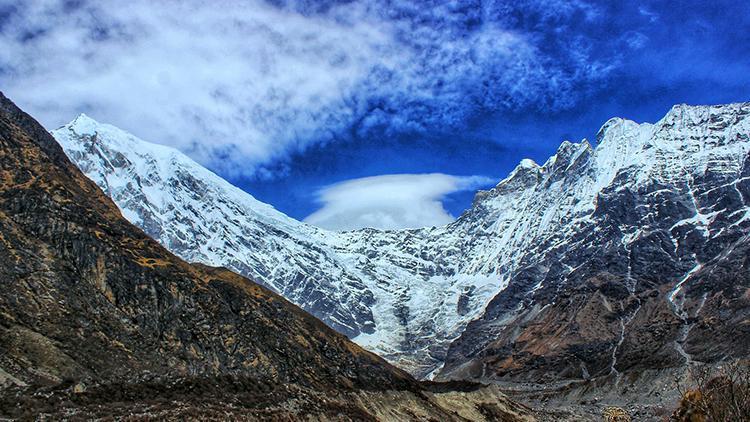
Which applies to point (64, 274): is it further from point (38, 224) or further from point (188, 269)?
point (188, 269)

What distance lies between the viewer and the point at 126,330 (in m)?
67.4

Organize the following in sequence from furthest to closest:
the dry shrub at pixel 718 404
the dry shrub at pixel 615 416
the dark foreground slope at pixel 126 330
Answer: the dark foreground slope at pixel 126 330, the dry shrub at pixel 615 416, the dry shrub at pixel 718 404

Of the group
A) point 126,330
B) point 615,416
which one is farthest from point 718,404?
point 126,330

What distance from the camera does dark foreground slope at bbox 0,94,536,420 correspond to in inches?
2234

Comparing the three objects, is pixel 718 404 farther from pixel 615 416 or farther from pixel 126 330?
pixel 126 330

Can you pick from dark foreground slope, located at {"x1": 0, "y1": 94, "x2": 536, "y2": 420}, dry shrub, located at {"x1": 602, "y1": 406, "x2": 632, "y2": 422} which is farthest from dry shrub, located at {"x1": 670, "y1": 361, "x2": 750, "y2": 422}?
dark foreground slope, located at {"x1": 0, "y1": 94, "x2": 536, "y2": 420}

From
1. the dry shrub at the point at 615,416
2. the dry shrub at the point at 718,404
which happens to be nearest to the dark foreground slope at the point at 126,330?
the dry shrub at the point at 615,416

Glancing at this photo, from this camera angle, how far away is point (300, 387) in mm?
79062

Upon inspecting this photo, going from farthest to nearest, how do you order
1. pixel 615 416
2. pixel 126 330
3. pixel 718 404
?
1. pixel 126 330
2. pixel 615 416
3. pixel 718 404

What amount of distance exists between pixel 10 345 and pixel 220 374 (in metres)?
21.5

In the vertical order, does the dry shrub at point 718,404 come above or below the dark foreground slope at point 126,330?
below

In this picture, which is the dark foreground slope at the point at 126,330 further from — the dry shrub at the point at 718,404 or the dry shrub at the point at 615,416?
the dry shrub at the point at 718,404

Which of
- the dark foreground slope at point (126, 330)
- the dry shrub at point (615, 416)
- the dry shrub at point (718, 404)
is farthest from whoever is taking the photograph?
the dark foreground slope at point (126, 330)

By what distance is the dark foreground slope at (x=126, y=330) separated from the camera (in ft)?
186
